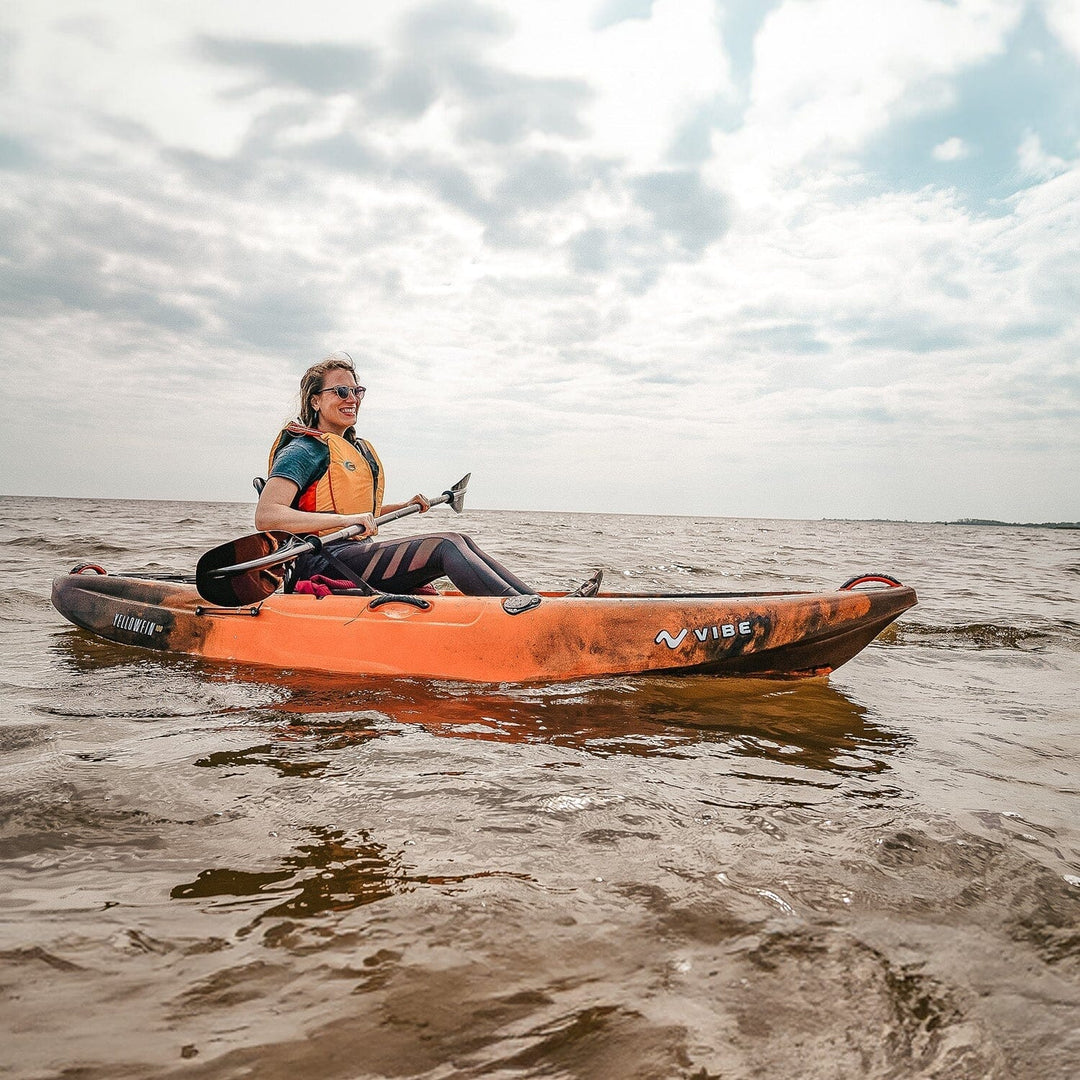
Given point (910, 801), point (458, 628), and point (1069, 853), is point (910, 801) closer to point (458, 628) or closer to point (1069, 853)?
point (1069, 853)

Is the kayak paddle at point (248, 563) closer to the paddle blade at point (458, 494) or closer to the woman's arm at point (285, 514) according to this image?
the woman's arm at point (285, 514)

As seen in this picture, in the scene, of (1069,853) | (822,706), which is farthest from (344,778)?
(822,706)

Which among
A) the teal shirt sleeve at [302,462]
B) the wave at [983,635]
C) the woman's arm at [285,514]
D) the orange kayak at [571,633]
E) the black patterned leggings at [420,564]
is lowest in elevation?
the wave at [983,635]

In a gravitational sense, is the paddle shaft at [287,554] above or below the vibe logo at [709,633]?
above

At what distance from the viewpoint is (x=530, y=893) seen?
5.56 feet

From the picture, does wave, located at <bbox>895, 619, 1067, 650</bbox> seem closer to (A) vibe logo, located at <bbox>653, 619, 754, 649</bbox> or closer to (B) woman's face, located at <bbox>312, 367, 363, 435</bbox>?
(A) vibe logo, located at <bbox>653, 619, 754, 649</bbox>

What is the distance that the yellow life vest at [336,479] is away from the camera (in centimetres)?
459

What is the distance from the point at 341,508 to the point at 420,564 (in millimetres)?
631

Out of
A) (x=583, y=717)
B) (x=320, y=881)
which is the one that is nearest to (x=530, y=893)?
(x=320, y=881)

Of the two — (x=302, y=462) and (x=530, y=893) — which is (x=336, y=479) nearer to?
(x=302, y=462)

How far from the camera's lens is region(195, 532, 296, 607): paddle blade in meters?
4.66

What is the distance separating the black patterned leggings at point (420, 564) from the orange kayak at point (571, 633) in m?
0.19

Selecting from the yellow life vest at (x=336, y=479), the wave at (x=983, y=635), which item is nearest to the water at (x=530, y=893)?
the yellow life vest at (x=336, y=479)

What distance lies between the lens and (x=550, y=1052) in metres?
1.19
